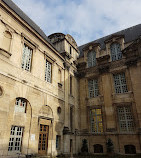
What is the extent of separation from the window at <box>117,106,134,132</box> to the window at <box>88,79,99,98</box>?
3.03 meters

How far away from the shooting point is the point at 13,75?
9383 millimetres

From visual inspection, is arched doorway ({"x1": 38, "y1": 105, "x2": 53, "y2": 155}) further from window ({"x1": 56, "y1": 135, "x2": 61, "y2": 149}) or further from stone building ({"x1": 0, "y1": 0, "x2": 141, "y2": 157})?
window ({"x1": 56, "y1": 135, "x2": 61, "y2": 149})

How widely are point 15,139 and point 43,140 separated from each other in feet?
8.89

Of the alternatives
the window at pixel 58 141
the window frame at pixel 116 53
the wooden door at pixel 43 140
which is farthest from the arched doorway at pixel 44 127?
the window frame at pixel 116 53

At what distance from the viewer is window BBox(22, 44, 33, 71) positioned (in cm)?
1086

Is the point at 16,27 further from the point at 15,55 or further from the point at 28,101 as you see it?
the point at 28,101

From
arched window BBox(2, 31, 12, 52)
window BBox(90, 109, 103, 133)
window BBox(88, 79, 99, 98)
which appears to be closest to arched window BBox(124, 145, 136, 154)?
window BBox(90, 109, 103, 133)

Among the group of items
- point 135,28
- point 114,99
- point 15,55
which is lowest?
point 114,99

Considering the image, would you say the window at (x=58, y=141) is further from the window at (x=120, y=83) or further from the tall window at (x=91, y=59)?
the tall window at (x=91, y=59)

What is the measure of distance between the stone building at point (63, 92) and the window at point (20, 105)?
0.23ft

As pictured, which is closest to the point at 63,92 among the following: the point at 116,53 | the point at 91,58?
the point at 91,58

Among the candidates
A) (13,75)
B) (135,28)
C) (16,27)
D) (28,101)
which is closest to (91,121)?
(28,101)

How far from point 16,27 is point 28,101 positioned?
17.2 feet

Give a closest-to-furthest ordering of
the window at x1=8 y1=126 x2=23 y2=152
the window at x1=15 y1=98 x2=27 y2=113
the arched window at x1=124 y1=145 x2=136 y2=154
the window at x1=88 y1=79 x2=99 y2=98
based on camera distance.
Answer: the window at x1=8 y1=126 x2=23 y2=152 → the window at x1=15 y1=98 x2=27 y2=113 → the arched window at x1=124 y1=145 x2=136 y2=154 → the window at x1=88 y1=79 x2=99 y2=98
